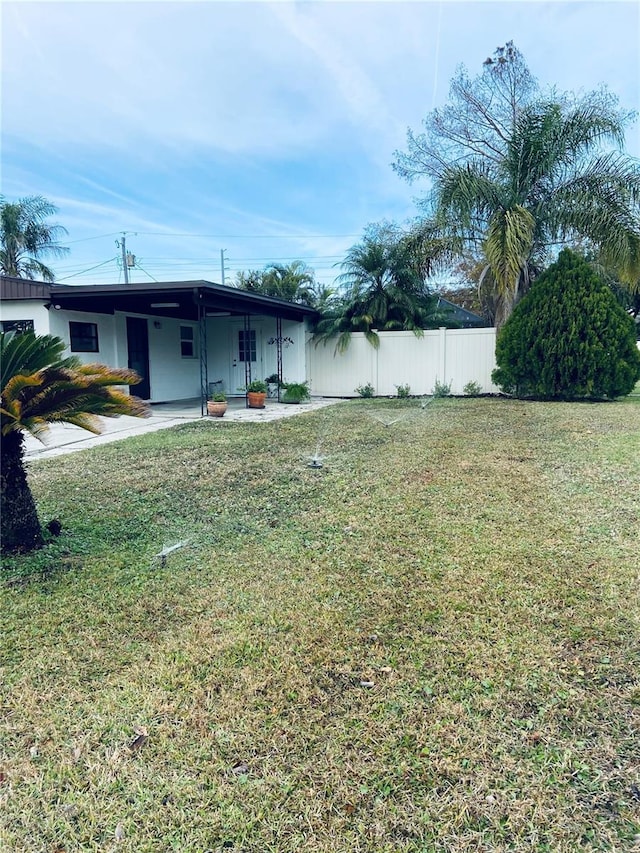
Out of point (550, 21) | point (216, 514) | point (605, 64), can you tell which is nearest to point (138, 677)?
point (216, 514)

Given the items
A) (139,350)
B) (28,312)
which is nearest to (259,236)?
(139,350)

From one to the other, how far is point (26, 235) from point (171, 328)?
35.0 ft

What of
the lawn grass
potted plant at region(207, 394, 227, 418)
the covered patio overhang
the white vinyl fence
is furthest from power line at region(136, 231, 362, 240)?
the lawn grass

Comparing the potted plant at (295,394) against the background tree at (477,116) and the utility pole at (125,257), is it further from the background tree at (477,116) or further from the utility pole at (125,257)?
the utility pole at (125,257)

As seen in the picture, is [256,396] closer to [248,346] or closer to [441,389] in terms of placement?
[248,346]

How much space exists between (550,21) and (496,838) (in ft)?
36.7

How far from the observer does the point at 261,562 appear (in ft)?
10.6

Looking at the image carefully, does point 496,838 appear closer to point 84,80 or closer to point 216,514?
point 216,514

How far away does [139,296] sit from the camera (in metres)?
9.93

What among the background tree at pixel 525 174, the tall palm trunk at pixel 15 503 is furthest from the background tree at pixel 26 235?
the tall palm trunk at pixel 15 503

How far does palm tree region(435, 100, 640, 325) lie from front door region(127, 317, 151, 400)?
25.1 ft

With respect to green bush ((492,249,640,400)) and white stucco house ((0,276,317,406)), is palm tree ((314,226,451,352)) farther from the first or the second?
green bush ((492,249,640,400))

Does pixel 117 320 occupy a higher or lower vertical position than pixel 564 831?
higher

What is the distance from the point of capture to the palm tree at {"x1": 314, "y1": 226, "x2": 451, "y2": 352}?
13609 mm
